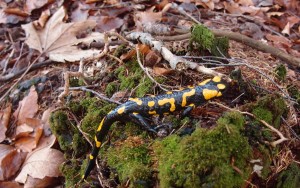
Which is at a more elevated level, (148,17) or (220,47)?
(220,47)

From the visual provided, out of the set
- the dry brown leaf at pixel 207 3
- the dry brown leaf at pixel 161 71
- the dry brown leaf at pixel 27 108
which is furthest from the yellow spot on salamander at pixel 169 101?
the dry brown leaf at pixel 207 3

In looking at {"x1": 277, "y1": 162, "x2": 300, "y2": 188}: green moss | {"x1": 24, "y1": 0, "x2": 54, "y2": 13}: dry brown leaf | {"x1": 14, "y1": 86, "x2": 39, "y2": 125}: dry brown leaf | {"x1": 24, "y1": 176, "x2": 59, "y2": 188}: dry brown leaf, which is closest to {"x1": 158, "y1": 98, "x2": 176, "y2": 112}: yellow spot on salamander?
{"x1": 277, "y1": 162, "x2": 300, "y2": 188}: green moss

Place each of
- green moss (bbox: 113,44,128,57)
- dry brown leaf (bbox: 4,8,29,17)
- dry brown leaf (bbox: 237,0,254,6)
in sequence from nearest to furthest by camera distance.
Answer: green moss (bbox: 113,44,128,57), dry brown leaf (bbox: 4,8,29,17), dry brown leaf (bbox: 237,0,254,6)

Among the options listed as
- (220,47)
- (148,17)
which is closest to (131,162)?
(220,47)

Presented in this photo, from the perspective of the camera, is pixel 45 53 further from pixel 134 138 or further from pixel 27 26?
pixel 134 138

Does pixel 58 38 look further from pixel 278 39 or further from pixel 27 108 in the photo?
pixel 278 39

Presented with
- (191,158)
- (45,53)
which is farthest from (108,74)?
(191,158)

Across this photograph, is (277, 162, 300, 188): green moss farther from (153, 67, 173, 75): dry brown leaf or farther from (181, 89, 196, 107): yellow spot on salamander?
(153, 67, 173, 75): dry brown leaf
